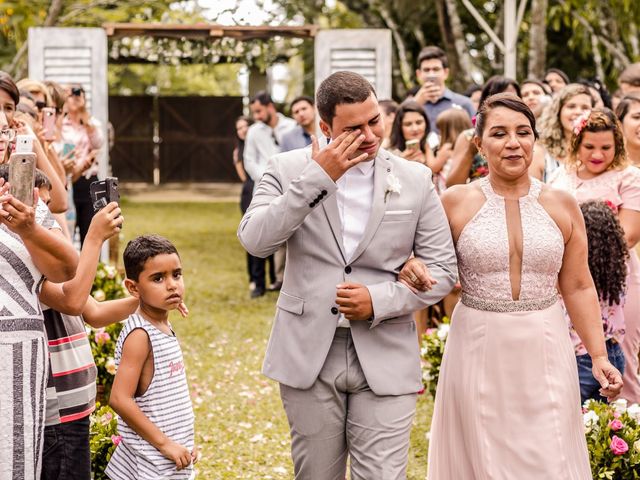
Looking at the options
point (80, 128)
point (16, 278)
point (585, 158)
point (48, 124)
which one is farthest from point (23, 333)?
point (80, 128)

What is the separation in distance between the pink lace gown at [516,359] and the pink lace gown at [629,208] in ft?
5.30

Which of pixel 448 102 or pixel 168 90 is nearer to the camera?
pixel 448 102

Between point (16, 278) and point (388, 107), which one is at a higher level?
point (388, 107)

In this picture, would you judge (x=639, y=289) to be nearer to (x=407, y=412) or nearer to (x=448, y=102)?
(x=407, y=412)

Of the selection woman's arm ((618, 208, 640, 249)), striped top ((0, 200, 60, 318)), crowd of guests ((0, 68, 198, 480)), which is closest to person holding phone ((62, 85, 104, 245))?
crowd of guests ((0, 68, 198, 480))

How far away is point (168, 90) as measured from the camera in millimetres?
44938

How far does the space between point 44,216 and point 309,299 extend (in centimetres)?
108

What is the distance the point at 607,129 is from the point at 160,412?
11.1 ft

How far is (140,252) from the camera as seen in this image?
171 inches

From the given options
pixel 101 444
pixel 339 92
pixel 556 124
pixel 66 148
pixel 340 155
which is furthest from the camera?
pixel 66 148

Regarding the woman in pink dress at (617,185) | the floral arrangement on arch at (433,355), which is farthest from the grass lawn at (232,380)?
the woman in pink dress at (617,185)

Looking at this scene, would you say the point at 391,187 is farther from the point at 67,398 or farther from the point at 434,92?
the point at 434,92

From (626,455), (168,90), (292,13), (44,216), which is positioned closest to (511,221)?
(626,455)

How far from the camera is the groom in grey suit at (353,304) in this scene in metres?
3.95
